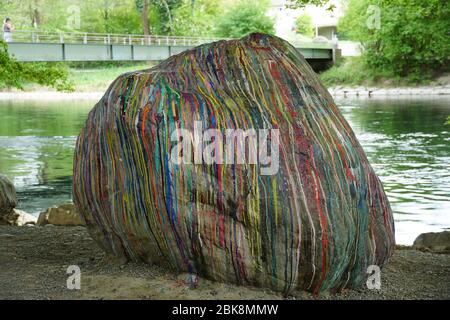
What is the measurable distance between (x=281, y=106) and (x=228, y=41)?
3.38ft

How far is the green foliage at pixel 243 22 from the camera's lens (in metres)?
65.6

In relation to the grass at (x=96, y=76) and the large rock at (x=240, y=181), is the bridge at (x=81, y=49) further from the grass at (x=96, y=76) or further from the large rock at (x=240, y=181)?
the large rock at (x=240, y=181)

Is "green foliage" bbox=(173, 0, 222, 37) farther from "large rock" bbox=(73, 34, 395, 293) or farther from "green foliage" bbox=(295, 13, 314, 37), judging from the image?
"large rock" bbox=(73, 34, 395, 293)

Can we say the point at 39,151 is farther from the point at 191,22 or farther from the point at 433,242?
the point at 191,22

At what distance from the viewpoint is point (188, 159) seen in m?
5.93

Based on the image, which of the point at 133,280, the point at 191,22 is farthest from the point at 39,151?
the point at 191,22

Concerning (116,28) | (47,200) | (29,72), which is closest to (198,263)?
(29,72)

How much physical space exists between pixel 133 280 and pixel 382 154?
1826 cm

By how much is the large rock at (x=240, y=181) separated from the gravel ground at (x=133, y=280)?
0.45 feet

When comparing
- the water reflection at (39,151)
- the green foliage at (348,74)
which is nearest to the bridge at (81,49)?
the water reflection at (39,151)

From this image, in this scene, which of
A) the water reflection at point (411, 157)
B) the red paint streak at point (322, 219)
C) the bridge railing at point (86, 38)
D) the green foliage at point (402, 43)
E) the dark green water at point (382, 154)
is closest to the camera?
the red paint streak at point (322, 219)

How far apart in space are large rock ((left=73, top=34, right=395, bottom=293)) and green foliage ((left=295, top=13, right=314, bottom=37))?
7362 centimetres

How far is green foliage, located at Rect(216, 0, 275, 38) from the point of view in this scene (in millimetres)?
65562

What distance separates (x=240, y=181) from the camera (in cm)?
582
